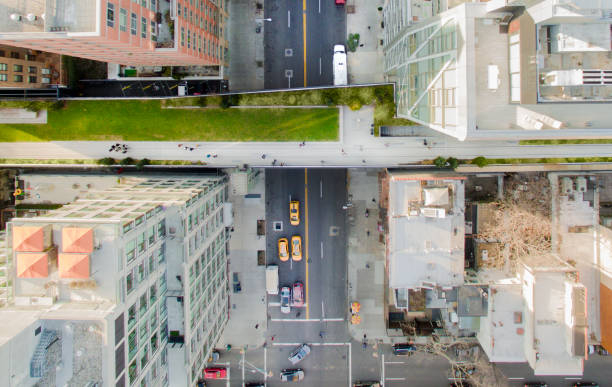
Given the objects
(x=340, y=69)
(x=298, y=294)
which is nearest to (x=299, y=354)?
(x=298, y=294)

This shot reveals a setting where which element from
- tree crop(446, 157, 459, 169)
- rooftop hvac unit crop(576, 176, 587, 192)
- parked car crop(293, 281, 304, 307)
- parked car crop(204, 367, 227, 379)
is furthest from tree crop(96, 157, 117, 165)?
rooftop hvac unit crop(576, 176, 587, 192)

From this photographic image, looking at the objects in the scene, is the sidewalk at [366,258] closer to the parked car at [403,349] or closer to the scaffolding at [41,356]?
the parked car at [403,349]

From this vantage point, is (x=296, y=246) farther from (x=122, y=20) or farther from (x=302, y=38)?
(x=122, y=20)

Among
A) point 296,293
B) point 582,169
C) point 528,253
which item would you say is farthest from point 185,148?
point 582,169

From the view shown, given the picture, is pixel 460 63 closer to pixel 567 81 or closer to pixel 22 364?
pixel 567 81

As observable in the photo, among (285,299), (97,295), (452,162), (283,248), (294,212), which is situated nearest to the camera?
(97,295)

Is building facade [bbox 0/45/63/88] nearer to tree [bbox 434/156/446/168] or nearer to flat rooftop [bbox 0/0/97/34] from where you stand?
flat rooftop [bbox 0/0/97/34]

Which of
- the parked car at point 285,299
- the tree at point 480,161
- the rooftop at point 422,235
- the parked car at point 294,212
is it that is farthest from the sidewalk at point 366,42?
the parked car at point 285,299
